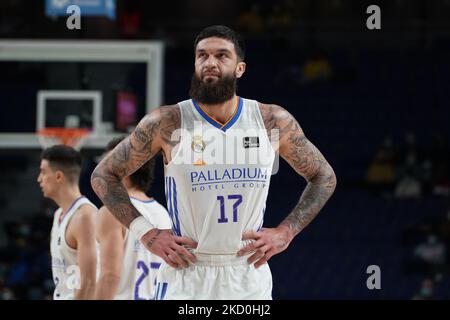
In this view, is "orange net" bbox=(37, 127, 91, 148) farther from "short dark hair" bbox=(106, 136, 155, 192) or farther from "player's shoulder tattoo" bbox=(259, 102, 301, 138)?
"player's shoulder tattoo" bbox=(259, 102, 301, 138)

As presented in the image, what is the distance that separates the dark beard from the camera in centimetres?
416

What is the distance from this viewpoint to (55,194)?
612 centimetres

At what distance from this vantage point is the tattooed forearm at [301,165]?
14.2 ft

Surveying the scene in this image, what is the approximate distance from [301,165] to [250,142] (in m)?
0.35

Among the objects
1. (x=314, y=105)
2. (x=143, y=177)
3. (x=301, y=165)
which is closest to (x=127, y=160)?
(x=301, y=165)

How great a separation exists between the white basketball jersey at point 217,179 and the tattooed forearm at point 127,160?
0.11 meters

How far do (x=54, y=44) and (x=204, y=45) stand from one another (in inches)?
297

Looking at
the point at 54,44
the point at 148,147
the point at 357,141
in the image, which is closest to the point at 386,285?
the point at 357,141

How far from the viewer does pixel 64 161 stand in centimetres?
621

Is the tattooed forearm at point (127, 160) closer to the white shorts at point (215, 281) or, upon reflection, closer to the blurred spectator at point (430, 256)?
the white shorts at point (215, 281)

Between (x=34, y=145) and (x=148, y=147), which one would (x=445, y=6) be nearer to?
(x=34, y=145)

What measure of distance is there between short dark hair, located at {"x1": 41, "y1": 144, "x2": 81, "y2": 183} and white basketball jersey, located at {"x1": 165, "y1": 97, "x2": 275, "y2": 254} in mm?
2096

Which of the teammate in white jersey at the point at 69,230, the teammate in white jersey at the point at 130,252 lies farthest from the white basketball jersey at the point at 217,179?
the teammate in white jersey at the point at 69,230
